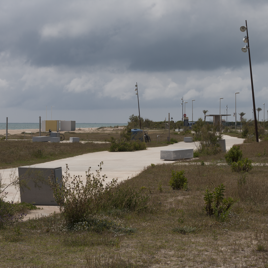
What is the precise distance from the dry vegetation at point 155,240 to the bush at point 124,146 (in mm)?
17692

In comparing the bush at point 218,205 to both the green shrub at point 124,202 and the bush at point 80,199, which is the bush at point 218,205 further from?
the bush at point 80,199

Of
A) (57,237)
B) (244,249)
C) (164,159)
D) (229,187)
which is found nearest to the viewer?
(244,249)

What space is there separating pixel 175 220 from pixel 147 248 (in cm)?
175

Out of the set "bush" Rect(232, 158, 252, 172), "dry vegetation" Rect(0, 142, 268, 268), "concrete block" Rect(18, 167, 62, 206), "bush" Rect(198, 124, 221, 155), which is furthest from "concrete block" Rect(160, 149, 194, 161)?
"concrete block" Rect(18, 167, 62, 206)

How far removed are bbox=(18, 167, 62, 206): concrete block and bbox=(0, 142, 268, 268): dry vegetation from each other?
5.05 feet

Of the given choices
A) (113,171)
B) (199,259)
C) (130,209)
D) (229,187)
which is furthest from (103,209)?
(113,171)

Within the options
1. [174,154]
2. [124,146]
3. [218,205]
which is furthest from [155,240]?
[124,146]

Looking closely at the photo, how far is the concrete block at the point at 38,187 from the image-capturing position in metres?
8.08

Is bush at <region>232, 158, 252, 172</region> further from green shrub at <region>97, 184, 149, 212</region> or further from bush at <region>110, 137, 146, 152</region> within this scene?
bush at <region>110, 137, 146, 152</region>

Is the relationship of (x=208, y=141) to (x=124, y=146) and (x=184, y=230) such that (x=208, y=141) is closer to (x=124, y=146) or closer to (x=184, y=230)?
(x=124, y=146)

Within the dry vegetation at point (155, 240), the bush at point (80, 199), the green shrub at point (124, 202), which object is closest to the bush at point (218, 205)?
the dry vegetation at point (155, 240)

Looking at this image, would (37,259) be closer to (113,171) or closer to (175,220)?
(175,220)

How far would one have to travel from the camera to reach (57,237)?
211 inches

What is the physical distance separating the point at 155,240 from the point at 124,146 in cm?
2073
